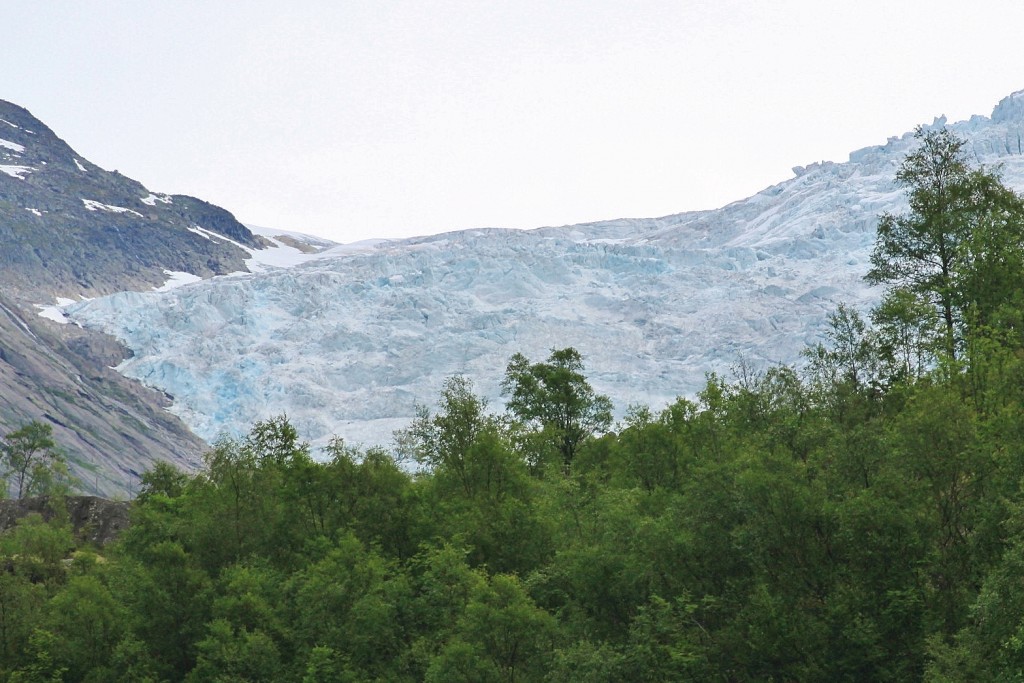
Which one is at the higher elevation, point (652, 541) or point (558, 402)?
point (558, 402)

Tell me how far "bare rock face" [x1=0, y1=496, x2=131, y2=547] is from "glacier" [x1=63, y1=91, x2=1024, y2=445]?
50440 mm

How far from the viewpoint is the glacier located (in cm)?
10738

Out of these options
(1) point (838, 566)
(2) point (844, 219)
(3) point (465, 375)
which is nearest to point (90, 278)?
(3) point (465, 375)

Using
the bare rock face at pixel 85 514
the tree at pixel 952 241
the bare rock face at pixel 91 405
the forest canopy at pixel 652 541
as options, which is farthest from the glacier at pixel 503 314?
the tree at pixel 952 241

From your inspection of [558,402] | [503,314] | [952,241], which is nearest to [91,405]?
[503,314]

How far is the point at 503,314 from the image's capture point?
11788 centimetres

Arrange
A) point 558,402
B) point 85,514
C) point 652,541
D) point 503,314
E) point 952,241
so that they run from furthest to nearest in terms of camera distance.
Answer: point 503,314, point 85,514, point 558,402, point 952,241, point 652,541

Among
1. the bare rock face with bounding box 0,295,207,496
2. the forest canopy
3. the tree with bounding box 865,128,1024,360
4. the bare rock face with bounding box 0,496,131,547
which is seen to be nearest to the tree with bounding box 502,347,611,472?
the forest canopy

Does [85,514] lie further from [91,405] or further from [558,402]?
[91,405]

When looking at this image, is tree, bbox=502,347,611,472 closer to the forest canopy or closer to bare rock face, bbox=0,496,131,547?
the forest canopy

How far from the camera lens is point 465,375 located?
11138 centimetres

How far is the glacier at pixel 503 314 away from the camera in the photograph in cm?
10738

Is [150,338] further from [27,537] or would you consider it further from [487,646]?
[487,646]

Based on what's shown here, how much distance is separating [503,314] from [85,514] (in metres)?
72.0
